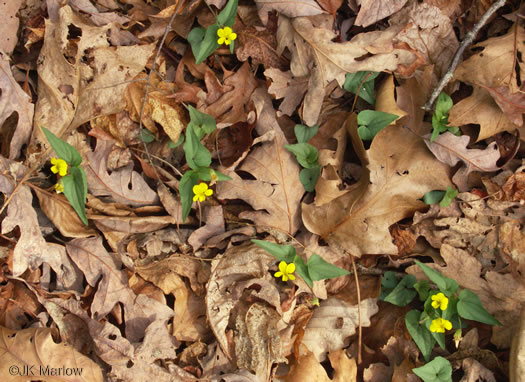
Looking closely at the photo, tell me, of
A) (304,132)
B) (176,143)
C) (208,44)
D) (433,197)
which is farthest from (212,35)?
(433,197)

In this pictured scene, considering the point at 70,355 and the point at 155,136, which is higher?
the point at 155,136

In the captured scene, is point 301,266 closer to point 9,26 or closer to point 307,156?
point 307,156

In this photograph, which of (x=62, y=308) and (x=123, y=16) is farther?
(x=123, y=16)

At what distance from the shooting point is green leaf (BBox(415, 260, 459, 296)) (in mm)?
2521

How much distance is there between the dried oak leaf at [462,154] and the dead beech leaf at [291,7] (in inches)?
42.8

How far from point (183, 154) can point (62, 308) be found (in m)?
1.23

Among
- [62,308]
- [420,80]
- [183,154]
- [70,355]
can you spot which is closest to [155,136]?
[183,154]

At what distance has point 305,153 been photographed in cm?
276

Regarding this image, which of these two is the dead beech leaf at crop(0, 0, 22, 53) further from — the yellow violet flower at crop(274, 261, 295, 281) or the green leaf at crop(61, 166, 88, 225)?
the yellow violet flower at crop(274, 261, 295, 281)

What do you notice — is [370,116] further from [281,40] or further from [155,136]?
[155,136]

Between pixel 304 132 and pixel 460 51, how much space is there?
108 centimetres

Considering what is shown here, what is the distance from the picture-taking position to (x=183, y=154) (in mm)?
2943

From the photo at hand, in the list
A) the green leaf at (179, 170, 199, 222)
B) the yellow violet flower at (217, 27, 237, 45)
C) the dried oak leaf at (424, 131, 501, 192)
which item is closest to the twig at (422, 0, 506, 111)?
the dried oak leaf at (424, 131, 501, 192)

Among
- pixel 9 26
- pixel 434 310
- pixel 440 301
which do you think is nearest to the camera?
pixel 440 301
